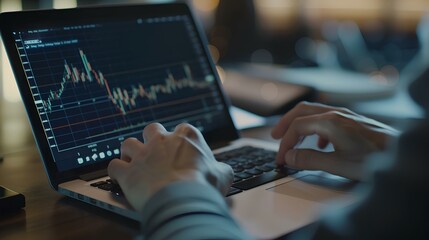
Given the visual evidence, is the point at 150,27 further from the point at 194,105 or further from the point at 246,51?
the point at 246,51

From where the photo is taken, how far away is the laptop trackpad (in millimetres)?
807

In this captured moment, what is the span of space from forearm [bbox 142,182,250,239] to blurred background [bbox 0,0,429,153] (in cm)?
22

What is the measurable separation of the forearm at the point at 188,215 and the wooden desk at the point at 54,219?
6cm

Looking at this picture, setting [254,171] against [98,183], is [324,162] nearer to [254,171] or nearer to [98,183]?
[254,171]

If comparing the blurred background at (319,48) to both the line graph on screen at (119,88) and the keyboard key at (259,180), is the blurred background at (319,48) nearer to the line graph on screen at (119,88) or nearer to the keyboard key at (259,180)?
the line graph on screen at (119,88)

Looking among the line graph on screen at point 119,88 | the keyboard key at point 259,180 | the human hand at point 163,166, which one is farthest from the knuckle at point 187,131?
the line graph on screen at point 119,88

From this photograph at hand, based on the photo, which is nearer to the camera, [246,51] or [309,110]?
[309,110]

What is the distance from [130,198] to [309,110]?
37cm

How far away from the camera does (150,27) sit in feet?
3.53

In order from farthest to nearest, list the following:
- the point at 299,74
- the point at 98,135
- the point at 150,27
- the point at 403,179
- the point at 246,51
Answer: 1. the point at 246,51
2. the point at 299,74
3. the point at 150,27
4. the point at 98,135
5. the point at 403,179

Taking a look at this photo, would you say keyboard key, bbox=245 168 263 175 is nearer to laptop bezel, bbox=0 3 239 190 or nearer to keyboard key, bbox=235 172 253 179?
keyboard key, bbox=235 172 253 179

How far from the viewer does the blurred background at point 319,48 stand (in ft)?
4.82

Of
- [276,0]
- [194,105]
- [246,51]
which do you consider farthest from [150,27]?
[276,0]

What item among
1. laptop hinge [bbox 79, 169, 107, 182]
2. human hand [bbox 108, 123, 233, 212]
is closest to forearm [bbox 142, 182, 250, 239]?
human hand [bbox 108, 123, 233, 212]
